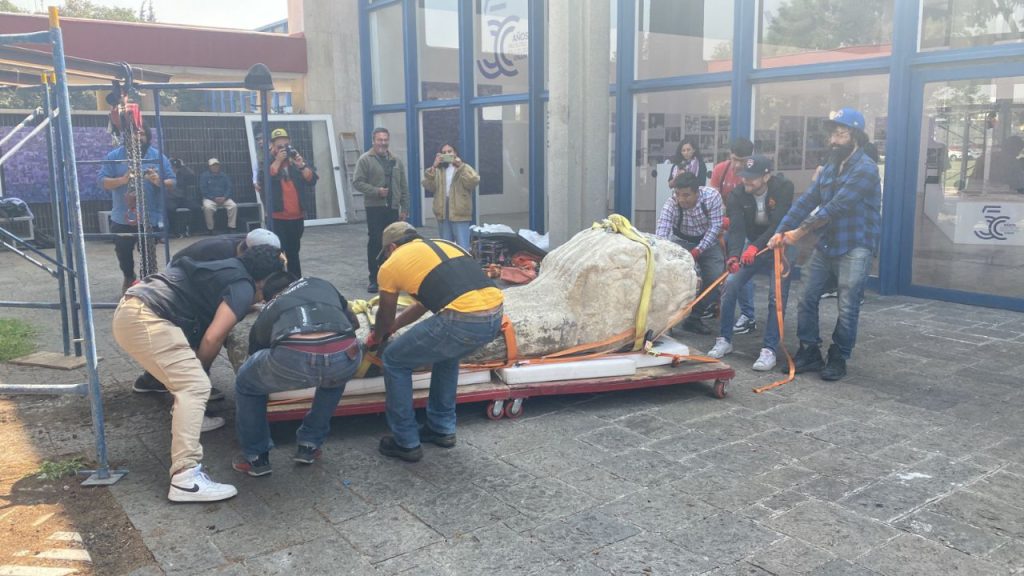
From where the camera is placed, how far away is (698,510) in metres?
4.00

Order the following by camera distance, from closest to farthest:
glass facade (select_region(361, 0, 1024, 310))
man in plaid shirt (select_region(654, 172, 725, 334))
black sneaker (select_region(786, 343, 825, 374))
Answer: black sneaker (select_region(786, 343, 825, 374)) < man in plaid shirt (select_region(654, 172, 725, 334)) < glass facade (select_region(361, 0, 1024, 310))

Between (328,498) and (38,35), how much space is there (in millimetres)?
2640

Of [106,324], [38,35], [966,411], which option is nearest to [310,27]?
[106,324]

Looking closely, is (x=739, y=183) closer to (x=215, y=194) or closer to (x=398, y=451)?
(x=398, y=451)

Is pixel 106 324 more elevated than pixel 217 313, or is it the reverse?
pixel 217 313

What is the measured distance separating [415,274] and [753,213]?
3398 millimetres

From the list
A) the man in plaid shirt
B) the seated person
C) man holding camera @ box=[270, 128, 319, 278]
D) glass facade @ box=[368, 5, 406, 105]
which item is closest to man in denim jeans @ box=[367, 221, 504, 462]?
the man in plaid shirt

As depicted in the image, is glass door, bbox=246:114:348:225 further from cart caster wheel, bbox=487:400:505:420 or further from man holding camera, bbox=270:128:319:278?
cart caster wheel, bbox=487:400:505:420

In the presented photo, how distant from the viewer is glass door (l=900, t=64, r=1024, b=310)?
7992 mm

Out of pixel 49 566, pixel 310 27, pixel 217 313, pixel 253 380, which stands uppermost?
pixel 310 27

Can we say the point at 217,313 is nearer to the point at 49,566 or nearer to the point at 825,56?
the point at 49,566

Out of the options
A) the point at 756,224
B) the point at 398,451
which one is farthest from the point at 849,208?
the point at 398,451

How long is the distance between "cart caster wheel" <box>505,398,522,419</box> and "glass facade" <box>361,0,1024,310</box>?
524cm

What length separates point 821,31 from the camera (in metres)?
9.33
